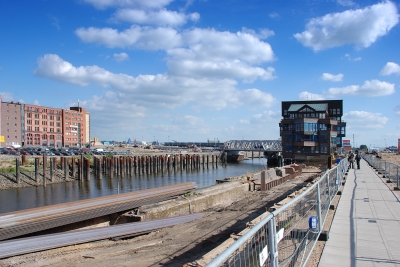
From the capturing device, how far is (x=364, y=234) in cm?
700

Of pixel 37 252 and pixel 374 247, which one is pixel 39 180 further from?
pixel 374 247

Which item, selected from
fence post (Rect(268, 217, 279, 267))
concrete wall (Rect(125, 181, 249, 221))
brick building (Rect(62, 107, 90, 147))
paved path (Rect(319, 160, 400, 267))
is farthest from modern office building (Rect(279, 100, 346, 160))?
brick building (Rect(62, 107, 90, 147))

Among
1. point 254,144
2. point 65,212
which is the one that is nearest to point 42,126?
point 254,144

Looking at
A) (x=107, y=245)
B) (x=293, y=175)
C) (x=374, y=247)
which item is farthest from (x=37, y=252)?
(x=293, y=175)

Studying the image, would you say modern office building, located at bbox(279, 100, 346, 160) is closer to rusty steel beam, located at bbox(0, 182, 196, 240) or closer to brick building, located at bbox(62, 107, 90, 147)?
rusty steel beam, located at bbox(0, 182, 196, 240)

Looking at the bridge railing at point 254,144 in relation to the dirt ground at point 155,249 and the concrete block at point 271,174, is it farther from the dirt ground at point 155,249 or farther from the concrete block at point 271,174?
the dirt ground at point 155,249

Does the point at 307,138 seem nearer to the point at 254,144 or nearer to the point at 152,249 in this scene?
the point at 152,249

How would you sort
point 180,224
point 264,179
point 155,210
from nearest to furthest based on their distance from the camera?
point 180,224
point 155,210
point 264,179

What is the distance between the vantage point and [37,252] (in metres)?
7.88

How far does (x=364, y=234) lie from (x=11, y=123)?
300 feet

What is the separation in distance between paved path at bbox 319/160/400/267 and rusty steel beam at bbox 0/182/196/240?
24.6ft

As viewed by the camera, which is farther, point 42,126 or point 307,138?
point 42,126

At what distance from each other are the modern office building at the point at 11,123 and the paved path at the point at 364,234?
8467 cm

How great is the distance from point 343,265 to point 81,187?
1285 inches
